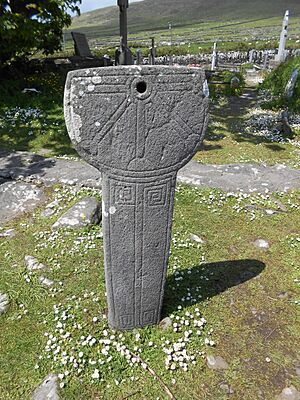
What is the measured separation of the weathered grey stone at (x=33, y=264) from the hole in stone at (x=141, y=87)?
3032 mm

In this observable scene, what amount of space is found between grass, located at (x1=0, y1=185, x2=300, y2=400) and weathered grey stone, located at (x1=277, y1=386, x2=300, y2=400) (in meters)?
0.05

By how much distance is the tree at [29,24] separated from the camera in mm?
11609

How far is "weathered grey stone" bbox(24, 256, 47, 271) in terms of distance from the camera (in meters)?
4.48

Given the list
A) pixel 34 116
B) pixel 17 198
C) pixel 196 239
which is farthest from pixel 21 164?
pixel 196 239

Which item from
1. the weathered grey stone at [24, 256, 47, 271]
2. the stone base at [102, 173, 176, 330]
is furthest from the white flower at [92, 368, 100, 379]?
the weathered grey stone at [24, 256, 47, 271]

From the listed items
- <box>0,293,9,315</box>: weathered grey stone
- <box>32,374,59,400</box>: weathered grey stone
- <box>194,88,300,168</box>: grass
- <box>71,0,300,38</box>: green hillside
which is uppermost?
<box>71,0,300,38</box>: green hillside

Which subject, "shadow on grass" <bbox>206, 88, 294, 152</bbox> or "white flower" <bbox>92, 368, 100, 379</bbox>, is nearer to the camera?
"white flower" <bbox>92, 368, 100, 379</bbox>

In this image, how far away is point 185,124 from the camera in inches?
101

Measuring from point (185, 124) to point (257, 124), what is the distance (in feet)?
30.3

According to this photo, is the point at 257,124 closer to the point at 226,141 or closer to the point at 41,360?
the point at 226,141

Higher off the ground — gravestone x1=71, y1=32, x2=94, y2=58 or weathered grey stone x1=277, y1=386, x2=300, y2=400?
gravestone x1=71, y1=32, x2=94, y2=58

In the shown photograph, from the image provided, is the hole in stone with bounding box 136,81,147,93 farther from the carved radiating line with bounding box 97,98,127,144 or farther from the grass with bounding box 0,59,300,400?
the grass with bounding box 0,59,300,400

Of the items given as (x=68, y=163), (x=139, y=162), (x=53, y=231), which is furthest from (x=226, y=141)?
(x=139, y=162)

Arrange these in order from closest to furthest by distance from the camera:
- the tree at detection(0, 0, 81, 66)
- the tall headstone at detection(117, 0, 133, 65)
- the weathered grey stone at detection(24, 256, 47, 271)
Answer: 1. the weathered grey stone at detection(24, 256, 47, 271)
2. the tree at detection(0, 0, 81, 66)
3. the tall headstone at detection(117, 0, 133, 65)
